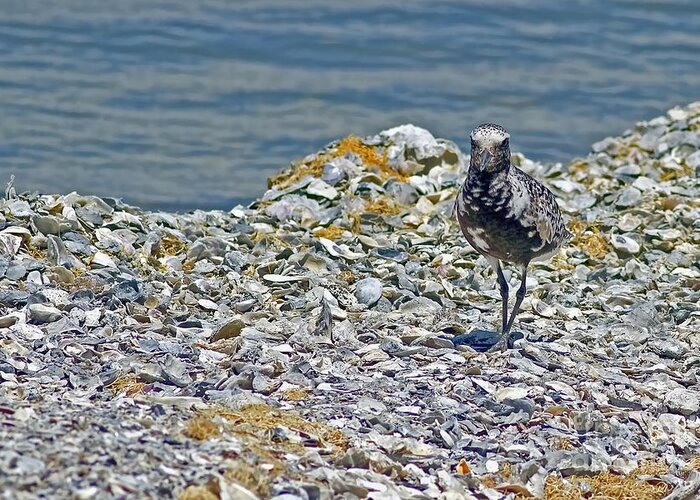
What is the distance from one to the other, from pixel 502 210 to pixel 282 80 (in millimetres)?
8873

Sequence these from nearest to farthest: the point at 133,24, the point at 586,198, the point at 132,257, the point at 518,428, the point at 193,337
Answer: the point at 518,428, the point at 193,337, the point at 132,257, the point at 586,198, the point at 133,24

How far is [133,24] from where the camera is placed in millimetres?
16297

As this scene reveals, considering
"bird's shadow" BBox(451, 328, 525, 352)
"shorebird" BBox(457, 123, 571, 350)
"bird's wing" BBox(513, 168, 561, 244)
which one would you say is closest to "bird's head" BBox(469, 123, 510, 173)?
"shorebird" BBox(457, 123, 571, 350)

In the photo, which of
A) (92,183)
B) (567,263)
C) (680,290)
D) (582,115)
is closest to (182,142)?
(92,183)

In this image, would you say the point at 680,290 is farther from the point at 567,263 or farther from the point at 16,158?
the point at 16,158

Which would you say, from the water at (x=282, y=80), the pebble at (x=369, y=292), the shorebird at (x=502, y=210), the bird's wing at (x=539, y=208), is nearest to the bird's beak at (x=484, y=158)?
the shorebird at (x=502, y=210)

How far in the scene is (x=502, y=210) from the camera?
22.2 ft

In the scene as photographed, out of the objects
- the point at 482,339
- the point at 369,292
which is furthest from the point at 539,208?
the point at 369,292

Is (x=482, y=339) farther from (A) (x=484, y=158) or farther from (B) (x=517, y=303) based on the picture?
(A) (x=484, y=158)

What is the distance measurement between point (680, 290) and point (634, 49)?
30.9ft

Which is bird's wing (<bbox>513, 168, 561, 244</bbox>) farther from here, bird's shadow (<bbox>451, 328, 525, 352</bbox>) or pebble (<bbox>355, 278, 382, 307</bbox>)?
pebble (<bbox>355, 278, 382, 307</bbox>)

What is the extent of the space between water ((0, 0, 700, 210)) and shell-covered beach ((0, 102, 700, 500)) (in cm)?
Answer: 396

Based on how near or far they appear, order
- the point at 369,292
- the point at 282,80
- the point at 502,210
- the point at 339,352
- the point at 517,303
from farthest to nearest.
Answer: the point at 282,80, the point at 369,292, the point at 517,303, the point at 502,210, the point at 339,352

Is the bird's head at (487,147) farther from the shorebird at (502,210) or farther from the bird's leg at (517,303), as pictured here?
the bird's leg at (517,303)
